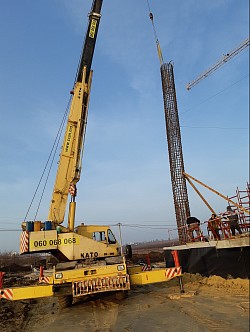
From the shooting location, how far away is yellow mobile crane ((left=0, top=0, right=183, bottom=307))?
8.31 metres

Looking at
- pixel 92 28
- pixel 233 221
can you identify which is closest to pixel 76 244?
pixel 233 221

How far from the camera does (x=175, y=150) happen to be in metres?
20.3

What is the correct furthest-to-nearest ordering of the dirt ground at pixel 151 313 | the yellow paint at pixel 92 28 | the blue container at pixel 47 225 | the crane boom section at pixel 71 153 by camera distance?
the yellow paint at pixel 92 28 → the crane boom section at pixel 71 153 → the blue container at pixel 47 225 → the dirt ground at pixel 151 313

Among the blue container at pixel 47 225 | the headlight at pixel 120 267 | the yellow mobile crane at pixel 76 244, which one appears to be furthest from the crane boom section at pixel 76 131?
the headlight at pixel 120 267

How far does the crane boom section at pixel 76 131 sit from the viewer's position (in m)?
11.1

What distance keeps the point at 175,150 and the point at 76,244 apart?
1268 centimetres

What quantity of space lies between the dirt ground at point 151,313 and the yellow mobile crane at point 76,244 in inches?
26.7

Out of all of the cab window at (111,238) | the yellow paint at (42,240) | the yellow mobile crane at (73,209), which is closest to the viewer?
the yellow paint at (42,240)

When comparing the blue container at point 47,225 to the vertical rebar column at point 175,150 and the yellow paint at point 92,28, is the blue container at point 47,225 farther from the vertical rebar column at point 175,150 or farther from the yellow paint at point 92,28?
the vertical rebar column at point 175,150

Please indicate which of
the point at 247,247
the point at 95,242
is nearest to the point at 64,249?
the point at 95,242

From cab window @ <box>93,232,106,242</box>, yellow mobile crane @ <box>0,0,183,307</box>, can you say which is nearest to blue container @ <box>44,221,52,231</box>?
yellow mobile crane @ <box>0,0,183,307</box>

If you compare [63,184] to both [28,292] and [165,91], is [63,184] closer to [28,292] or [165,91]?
[28,292]

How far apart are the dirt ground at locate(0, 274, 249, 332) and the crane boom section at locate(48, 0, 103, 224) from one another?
3.46 meters

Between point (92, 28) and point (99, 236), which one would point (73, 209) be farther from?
point (92, 28)
